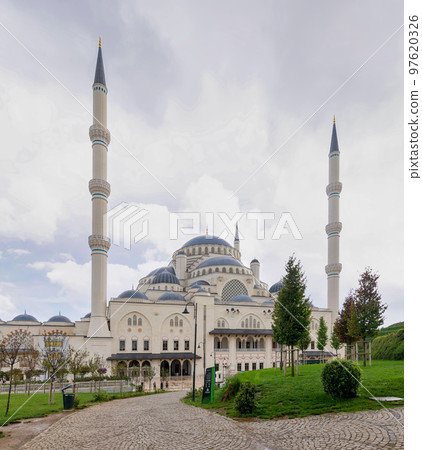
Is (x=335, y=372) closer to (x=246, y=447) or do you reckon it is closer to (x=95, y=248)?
(x=246, y=447)

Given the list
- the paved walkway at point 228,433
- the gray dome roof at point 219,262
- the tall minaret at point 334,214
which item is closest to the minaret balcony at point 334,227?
the tall minaret at point 334,214

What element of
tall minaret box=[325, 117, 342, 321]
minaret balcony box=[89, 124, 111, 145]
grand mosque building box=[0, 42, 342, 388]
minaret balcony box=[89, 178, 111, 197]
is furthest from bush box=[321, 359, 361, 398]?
tall minaret box=[325, 117, 342, 321]

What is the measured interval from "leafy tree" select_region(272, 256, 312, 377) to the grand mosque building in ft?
62.7

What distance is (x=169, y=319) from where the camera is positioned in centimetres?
4944

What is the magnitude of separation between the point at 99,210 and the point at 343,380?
1476 inches

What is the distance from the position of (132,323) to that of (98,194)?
17898mm

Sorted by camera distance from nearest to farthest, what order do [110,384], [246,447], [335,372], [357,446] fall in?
[357,446] → [246,447] → [335,372] → [110,384]

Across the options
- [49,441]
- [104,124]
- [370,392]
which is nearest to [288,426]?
[370,392]

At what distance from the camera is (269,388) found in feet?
52.4

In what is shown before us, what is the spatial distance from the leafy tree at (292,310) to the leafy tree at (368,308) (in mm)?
5672

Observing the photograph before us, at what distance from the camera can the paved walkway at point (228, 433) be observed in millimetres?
8664

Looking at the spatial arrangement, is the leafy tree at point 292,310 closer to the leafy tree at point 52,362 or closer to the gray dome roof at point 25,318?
the leafy tree at point 52,362

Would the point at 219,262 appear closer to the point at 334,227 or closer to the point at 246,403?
the point at 334,227

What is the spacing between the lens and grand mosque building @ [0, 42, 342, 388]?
143 ft
